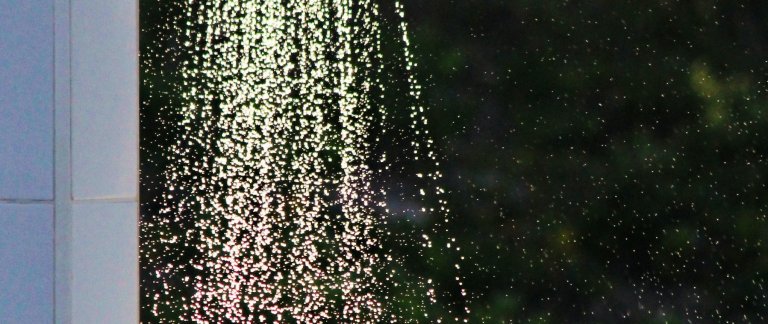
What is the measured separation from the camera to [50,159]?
3.77ft

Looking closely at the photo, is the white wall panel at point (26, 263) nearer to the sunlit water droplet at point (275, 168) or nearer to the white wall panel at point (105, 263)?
the white wall panel at point (105, 263)

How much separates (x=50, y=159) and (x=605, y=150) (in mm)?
763

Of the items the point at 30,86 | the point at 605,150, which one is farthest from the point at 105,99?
the point at 605,150

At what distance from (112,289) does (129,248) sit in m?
0.06

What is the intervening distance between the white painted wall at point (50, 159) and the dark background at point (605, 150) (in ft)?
1.51

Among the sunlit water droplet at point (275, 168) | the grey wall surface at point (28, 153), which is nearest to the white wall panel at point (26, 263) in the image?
the grey wall surface at point (28, 153)

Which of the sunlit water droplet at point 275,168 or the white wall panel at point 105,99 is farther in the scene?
the sunlit water droplet at point 275,168

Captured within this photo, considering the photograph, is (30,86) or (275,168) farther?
(275,168)

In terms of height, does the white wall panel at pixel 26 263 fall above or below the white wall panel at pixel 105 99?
below

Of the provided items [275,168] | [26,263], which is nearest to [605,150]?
[275,168]

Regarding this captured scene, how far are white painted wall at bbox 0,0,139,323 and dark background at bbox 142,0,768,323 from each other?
46 centimetres

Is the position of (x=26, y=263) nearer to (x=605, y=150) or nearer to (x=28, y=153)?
(x=28, y=153)

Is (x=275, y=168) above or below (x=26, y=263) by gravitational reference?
above

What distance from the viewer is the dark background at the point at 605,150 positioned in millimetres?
1228
